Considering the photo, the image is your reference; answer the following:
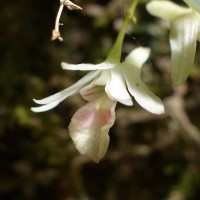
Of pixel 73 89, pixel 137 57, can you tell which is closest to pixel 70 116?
pixel 137 57

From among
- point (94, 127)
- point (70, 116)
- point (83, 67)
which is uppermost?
point (83, 67)

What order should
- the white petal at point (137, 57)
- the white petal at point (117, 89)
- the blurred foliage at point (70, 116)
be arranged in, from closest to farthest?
1. the white petal at point (117, 89)
2. the white petal at point (137, 57)
3. the blurred foliage at point (70, 116)

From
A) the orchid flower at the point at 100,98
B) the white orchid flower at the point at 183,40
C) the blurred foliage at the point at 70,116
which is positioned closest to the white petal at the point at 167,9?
the white orchid flower at the point at 183,40

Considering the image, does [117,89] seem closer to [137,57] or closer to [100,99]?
[100,99]

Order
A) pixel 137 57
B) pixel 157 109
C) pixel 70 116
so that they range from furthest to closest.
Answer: pixel 70 116, pixel 137 57, pixel 157 109

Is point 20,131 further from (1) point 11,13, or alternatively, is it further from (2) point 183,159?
(2) point 183,159

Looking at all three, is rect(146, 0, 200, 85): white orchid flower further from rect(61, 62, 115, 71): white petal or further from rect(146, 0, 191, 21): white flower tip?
rect(61, 62, 115, 71): white petal

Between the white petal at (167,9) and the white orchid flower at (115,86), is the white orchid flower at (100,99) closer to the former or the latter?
the white orchid flower at (115,86)
